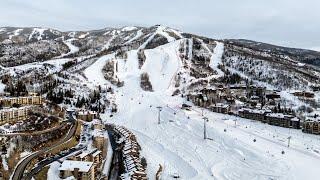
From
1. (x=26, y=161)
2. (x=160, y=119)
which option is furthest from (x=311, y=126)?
(x=26, y=161)

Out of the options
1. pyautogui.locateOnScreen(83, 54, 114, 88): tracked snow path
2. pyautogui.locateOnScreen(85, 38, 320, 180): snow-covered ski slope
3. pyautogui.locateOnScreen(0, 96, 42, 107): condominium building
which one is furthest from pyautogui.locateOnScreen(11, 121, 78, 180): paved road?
pyautogui.locateOnScreen(83, 54, 114, 88): tracked snow path

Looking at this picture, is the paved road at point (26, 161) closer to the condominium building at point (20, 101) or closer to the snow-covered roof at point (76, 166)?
the snow-covered roof at point (76, 166)

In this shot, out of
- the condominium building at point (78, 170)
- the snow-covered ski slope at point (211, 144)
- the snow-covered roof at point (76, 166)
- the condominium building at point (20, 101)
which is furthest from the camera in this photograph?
the condominium building at point (20, 101)

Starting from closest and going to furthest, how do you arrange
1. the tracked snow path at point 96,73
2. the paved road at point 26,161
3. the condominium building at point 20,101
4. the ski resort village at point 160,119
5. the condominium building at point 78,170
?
the condominium building at point 78,170 < the paved road at point 26,161 < the ski resort village at point 160,119 < the condominium building at point 20,101 < the tracked snow path at point 96,73

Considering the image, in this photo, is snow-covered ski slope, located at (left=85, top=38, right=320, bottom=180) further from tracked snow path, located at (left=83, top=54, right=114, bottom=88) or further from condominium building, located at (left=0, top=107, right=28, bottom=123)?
condominium building, located at (left=0, top=107, right=28, bottom=123)

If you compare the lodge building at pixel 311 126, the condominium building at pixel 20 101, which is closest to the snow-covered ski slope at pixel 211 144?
the lodge building at pixel 311 126

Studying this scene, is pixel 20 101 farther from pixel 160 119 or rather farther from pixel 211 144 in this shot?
pixel 211 144
